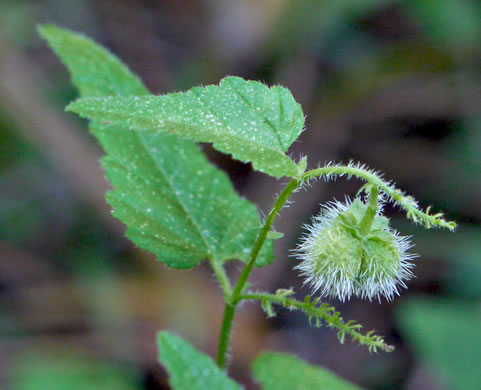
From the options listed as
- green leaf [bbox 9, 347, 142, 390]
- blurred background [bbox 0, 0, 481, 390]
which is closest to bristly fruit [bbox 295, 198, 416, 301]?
blurred background [bbox 0, 0, 481, 390]

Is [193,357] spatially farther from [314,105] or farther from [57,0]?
[57,0]

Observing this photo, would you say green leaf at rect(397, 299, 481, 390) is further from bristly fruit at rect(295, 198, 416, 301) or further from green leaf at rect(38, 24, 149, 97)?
green leaf at rect(38, 24, 149, 97)

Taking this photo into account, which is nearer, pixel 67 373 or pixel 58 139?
pixel 67 373

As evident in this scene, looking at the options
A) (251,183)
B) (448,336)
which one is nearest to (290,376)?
(448,336)

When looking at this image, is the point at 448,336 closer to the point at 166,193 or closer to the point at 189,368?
the point at 189,368

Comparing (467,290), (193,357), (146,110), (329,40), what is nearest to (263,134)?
(146,110)

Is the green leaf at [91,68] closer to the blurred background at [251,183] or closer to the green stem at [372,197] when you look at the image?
the green stem at [372,197]
